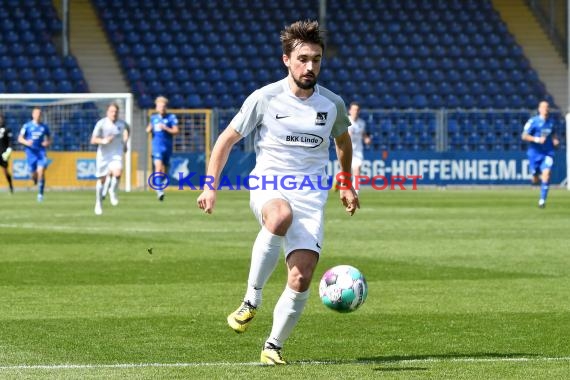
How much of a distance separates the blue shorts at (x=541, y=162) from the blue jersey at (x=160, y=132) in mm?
8320

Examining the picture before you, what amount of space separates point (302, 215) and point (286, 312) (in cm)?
58

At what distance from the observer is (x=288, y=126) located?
304 inches

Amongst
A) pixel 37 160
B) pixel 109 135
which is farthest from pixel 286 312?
pixel 37 160

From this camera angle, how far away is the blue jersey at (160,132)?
97.3ft

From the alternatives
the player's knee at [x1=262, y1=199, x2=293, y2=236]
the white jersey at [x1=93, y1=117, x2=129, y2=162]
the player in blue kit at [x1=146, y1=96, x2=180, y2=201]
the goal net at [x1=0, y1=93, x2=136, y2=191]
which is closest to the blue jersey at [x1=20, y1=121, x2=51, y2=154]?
the player in blue kit at [x1=146, y1=96, x2=180, y2=201]

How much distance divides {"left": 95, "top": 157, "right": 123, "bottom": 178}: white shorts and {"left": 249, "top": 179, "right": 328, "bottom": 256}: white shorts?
17261 millimetres

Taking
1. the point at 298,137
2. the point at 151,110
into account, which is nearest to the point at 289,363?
the point at 298,137

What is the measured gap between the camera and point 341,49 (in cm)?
4334

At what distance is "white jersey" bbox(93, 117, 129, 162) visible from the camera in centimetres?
2495

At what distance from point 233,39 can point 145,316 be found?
33736 millimetres

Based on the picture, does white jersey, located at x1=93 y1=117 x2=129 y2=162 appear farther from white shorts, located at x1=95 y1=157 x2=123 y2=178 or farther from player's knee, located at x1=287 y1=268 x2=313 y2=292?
player's knee, located at x1=287 y1=268 x2=313 y2=292

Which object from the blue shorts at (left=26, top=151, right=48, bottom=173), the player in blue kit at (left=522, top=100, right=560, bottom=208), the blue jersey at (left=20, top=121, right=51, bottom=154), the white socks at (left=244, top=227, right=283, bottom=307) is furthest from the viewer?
the blue jersey at (left=20, top=121, right=51, bottom=154)

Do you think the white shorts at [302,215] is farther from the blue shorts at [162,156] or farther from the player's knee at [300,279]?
the blue shorts at [162,156]

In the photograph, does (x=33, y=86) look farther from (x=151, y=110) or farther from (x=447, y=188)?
(x=447, y=188)
